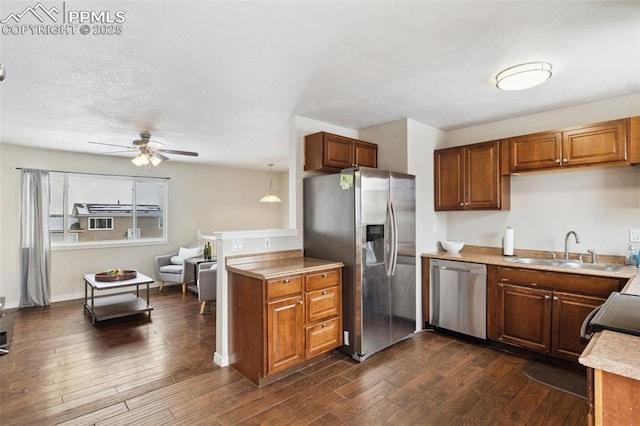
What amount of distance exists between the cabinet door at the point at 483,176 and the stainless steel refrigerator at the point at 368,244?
0.76m

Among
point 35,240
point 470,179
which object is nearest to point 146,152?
point 35,240

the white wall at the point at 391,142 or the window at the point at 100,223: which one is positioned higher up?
the white wall at the point at 391,142

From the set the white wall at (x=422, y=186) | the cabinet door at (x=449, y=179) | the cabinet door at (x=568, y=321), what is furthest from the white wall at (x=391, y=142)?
the cabinet door at (x=568, y=321)

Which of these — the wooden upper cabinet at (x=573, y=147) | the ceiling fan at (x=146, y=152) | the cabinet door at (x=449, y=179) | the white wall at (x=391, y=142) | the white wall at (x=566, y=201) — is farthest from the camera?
the ceiling fan at (x=146, y=152)

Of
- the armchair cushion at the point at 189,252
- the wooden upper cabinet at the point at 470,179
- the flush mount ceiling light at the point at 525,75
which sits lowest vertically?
the armchair cushion at the point at 189,252

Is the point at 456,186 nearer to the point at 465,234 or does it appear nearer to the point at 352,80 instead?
the point at 465,234

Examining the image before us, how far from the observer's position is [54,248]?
17.2ft

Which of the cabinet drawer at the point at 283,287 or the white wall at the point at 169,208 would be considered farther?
the white wall at the point at 169,208

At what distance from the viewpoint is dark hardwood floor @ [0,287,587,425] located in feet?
7.14

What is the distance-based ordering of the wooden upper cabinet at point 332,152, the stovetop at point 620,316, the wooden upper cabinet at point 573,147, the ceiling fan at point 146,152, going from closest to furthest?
the stovetop at point 620,316 < the wooden upper cabinet at point 573,147 < the wooden upper cabinet at point 332,152 < the ceiling fan at point 146,152

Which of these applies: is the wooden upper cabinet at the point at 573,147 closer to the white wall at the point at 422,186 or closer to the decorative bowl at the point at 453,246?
the white wall at the point at 422,186

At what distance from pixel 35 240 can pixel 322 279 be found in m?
4.94

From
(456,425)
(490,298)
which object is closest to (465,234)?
(490,298)

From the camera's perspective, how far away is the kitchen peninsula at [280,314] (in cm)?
257
